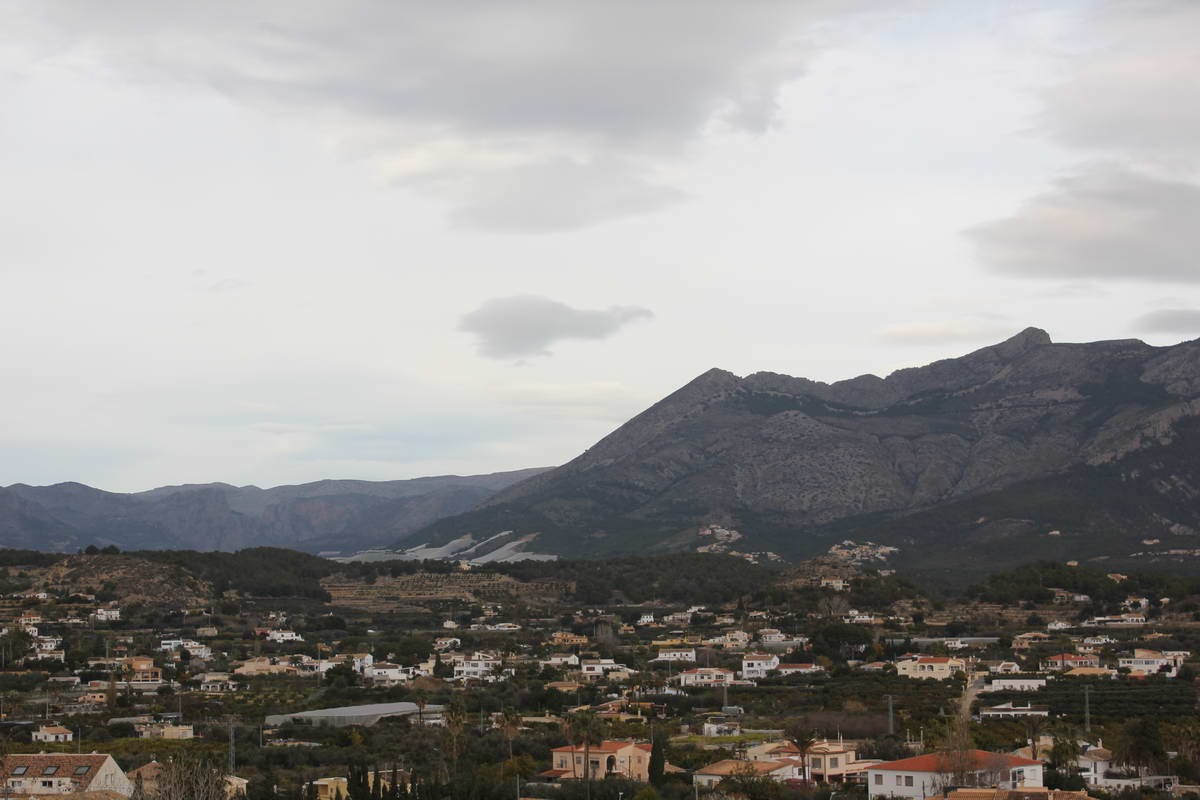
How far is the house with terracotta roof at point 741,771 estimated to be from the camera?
4731 cm

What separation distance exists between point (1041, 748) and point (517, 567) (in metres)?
95.8

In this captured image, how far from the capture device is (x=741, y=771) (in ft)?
157

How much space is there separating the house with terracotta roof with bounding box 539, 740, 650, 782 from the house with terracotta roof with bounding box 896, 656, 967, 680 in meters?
28.7

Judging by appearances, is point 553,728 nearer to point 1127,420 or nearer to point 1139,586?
point 1139,586

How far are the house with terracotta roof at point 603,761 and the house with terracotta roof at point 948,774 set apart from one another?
27.7 feet

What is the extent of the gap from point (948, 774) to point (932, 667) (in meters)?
38.2

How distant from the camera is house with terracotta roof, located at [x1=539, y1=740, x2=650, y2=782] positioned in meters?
52.2

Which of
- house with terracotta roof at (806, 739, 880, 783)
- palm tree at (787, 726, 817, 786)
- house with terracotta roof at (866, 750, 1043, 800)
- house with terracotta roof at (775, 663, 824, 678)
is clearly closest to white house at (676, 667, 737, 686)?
house with terracotta roof at (775, 663, 824, 678)

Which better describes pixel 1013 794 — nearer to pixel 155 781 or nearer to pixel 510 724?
pixel 155 781

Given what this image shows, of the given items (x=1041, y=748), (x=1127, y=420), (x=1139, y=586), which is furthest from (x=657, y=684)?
(x=1127, y=420)

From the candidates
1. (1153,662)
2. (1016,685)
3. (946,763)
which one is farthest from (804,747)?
(1153,662)

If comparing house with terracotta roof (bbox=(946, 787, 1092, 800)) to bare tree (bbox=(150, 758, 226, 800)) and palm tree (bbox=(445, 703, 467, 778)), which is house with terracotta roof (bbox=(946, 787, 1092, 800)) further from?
bare tree (bbox=(150, 758, 226, 800))

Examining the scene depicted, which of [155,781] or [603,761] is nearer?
[155,781]

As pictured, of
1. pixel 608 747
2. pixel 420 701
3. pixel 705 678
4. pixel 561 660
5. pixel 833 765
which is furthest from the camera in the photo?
pixel 561 660
